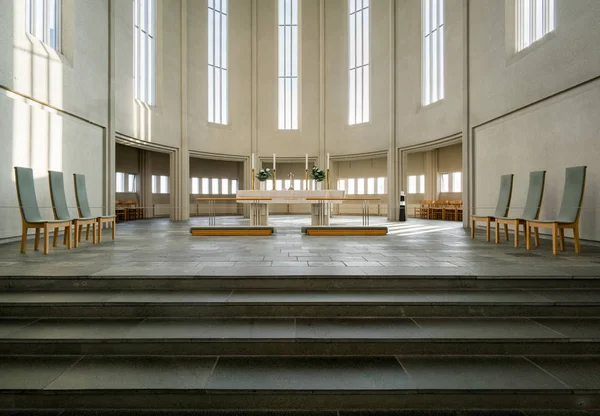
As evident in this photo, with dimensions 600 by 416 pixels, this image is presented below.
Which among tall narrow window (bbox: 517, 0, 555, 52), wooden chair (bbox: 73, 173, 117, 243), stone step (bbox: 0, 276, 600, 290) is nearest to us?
stone step (bbox: 0, 276, 600, 290)

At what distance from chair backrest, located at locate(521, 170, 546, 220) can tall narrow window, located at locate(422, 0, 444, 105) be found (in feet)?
21.2

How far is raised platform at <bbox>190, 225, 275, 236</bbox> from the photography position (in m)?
7.73

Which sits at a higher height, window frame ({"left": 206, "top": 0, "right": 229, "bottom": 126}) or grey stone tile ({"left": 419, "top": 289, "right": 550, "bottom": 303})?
window frame ({"left": 206, "top": 0, "right": 229, "bottom": 126})

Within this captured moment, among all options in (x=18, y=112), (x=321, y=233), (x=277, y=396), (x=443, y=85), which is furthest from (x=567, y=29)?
(x=18, y=112)

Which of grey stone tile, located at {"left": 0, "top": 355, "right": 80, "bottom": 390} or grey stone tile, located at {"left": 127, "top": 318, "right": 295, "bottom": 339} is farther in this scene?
grey stone tile, located at {"left": 127, "top": 318, "right": 295, "bottom": 339}

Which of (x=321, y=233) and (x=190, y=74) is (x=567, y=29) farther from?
(x=190, y=74)

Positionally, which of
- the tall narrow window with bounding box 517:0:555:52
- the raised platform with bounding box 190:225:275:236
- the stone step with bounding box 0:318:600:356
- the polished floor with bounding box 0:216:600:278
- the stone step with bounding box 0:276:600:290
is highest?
the tall narrow window with bounding box 517:0:555:52

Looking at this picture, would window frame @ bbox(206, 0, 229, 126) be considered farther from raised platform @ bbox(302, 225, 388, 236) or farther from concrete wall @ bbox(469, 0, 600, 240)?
concrete wall @ bbox(469, 0, 600, 240)

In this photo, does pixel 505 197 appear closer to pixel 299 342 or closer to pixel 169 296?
pixel 299 342

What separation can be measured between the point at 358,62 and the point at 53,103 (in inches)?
458

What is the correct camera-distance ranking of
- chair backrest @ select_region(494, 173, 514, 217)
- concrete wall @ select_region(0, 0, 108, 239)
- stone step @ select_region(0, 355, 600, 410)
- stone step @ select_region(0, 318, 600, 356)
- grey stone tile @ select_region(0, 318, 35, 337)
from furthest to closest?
1. chair backrest @ select_region(494, 173, 514, 217)
2. concrete wall @ select_region(0, 0, 108, 239)
3. grey stone tile @ select_region(0, 318, 35, 337)
4. stone step @ select_region(0, 318, 600, 356)
5. stone step @ select_region(0, 355, 600, 410)

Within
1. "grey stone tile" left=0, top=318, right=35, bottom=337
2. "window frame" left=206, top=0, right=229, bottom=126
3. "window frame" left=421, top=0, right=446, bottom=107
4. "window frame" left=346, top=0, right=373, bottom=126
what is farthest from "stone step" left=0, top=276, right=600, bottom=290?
"window frame" left=206, top=0, right=229, bottom=126

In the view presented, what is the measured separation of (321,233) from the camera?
25.5 ft

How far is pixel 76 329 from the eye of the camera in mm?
2672
